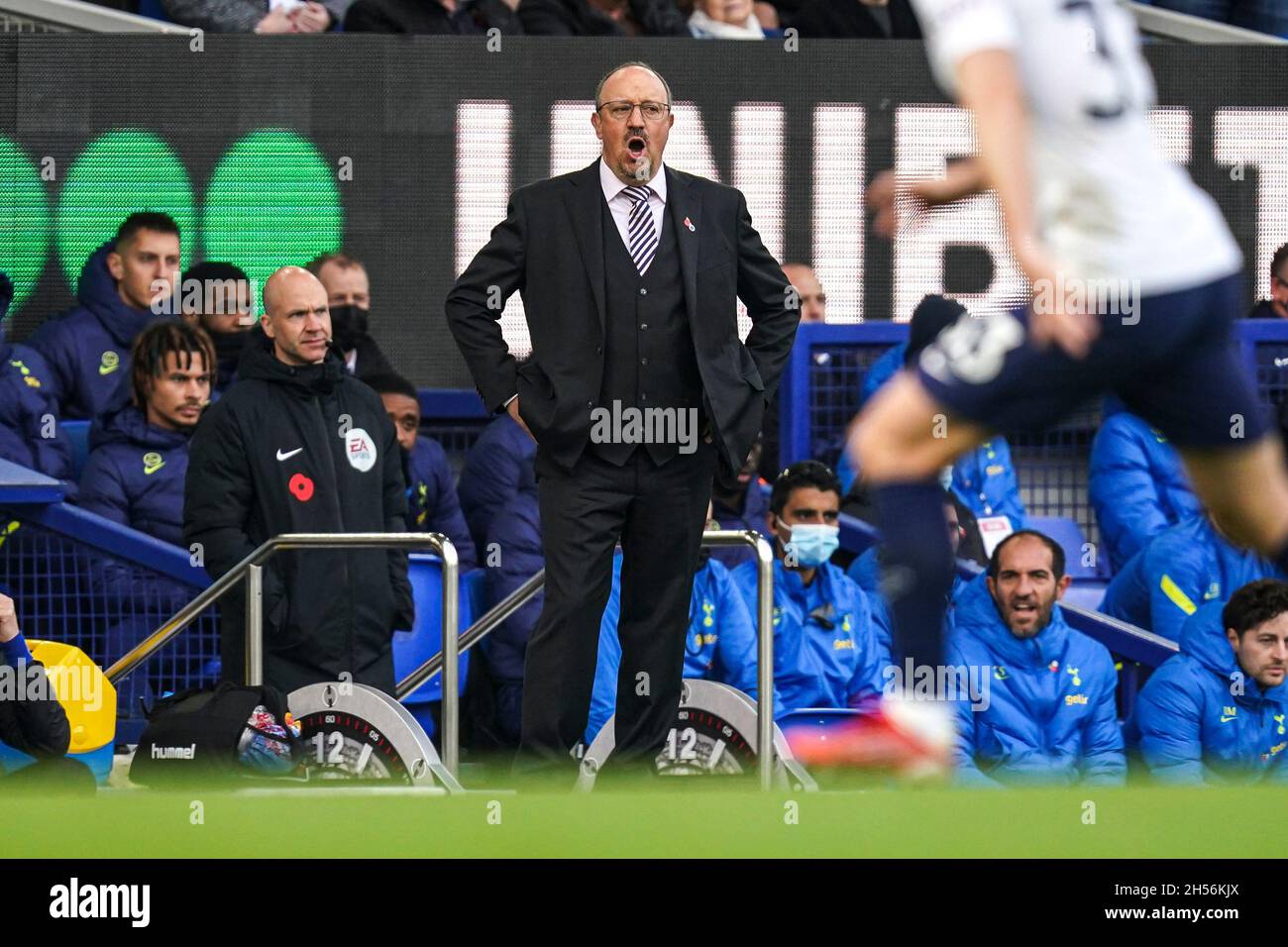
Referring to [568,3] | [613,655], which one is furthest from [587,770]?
[568,3]

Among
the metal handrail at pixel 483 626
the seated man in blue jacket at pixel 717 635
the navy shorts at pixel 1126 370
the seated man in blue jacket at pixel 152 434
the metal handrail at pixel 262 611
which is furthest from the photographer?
the seated man in blue jacket at pixel 152 434

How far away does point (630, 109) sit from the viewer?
20.2 feet

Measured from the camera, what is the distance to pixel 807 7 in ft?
33.0

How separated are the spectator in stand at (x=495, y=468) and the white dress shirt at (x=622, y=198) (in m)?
2.23

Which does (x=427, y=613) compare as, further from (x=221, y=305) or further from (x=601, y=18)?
(x=601, y=18)

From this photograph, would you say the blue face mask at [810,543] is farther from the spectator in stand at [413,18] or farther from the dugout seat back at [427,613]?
the spectator in stand at [413,18]

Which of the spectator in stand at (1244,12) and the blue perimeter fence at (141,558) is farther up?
the spectator in stand at (1244,12)

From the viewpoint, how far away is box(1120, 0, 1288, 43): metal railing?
32.6 ft

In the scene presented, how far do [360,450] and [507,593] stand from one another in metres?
0.93

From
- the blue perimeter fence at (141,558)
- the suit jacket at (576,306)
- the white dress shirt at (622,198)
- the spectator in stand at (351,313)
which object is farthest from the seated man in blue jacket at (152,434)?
the white dress shirt at (622,198)

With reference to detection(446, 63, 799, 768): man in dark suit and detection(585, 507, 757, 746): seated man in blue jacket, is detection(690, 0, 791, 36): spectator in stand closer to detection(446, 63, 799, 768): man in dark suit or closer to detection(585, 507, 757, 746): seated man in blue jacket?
detection(585, 507, 757, 746): seated man in blue jacket

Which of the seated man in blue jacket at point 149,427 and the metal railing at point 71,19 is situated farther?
the metal railing at point 71,19

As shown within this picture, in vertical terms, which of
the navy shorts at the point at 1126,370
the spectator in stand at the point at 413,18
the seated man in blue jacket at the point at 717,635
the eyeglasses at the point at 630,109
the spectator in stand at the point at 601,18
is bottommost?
the seated man in blue jacket at the point at 717,635

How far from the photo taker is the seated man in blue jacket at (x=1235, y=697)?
748 centimetres
